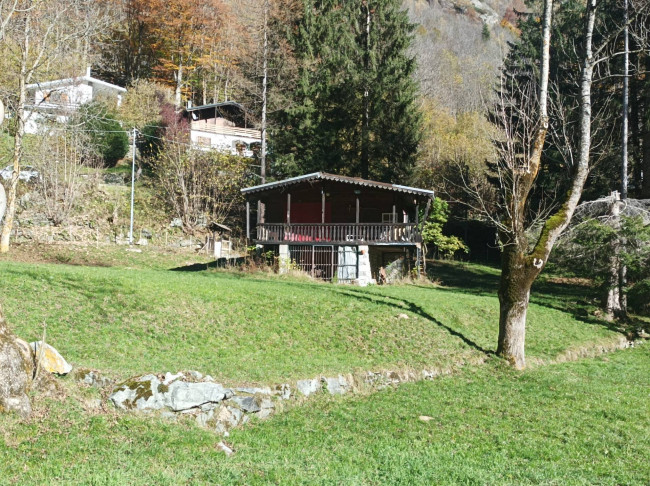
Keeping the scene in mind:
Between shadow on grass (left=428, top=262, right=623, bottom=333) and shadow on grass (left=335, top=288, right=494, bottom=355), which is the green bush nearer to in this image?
shadow on grass (left=428, top=262, right=623, bottom=333)

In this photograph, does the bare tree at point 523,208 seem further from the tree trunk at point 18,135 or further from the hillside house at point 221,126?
the hillside house at point 221,126

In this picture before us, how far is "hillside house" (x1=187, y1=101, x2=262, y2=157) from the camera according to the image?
41781 millimetres

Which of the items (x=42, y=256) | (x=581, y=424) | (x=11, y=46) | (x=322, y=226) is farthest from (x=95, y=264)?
(x=581, y=424)

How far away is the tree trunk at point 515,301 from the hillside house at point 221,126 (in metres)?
30.9

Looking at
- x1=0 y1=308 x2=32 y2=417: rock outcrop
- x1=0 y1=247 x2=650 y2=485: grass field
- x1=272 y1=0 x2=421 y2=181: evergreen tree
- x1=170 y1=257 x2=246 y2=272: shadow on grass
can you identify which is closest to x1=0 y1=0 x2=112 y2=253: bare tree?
x1=170 y1=257 x2=246 y2=272: shadow on grass

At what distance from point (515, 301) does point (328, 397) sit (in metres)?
5.59

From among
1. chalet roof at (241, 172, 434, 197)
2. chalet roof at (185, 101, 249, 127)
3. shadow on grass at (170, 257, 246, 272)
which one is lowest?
shadow on grass at (170, 257, 246, 272)

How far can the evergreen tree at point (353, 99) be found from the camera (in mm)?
32938

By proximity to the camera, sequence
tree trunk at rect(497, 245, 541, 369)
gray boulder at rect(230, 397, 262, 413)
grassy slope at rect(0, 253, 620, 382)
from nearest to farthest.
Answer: gray boulder at rect(230, 397, 262, 413), grassy slope at rect(0, 253, 620, 382), tree trunk at rect(497, 245, 541, 369)

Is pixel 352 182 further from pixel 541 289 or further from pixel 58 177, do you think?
pixel 58 177

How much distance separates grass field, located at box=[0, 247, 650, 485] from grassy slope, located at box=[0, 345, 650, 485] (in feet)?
0.09

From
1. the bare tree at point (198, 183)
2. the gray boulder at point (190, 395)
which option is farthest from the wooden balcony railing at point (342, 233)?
the gray boulder at point (190, 395)

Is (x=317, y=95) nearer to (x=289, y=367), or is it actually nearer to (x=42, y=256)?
(x=42, y=256)

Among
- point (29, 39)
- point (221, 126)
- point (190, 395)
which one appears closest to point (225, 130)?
point (221, 126)
